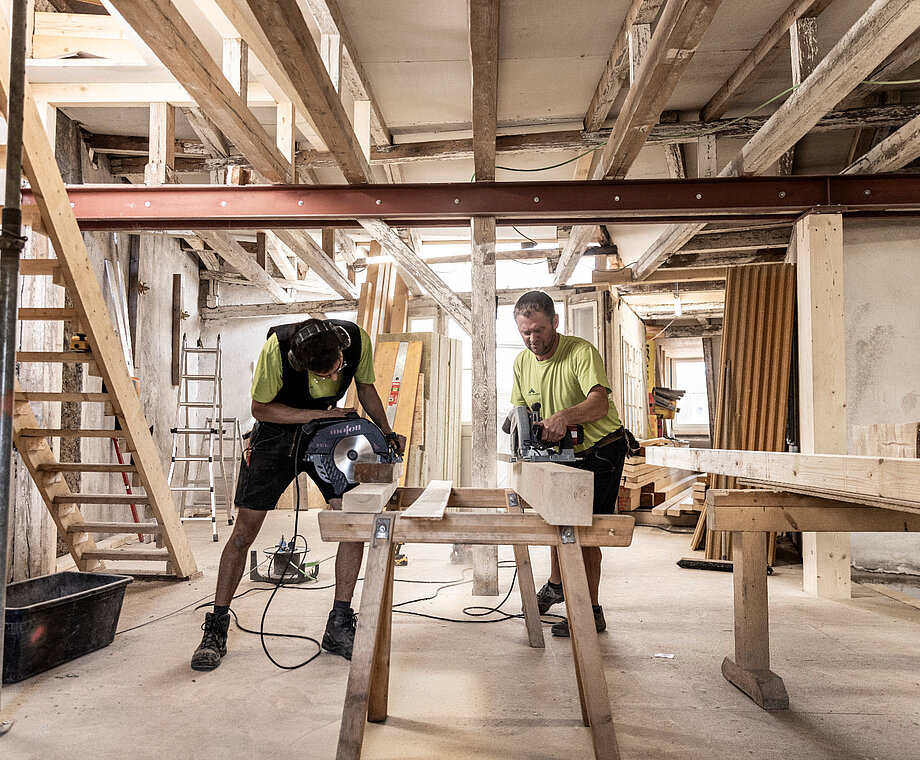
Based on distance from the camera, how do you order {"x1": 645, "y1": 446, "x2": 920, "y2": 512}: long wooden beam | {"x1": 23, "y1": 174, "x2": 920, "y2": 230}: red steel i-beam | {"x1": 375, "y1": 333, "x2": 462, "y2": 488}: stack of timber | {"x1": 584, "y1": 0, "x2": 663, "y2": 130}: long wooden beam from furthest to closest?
{"x1": 375, "y1": 333, "x2": 462, "y2": 488}: stack of timber → {"x1": 23, "y1": 174, "x2": 920, "y2": 230}: red steel i-beam → {"x1": 584, "y1": 0, "x2": 663, "y2": 130}: long wooden beam → {"x1": 645, "y1": 446, "x2": 920, "y2": 512}: long wooden beam

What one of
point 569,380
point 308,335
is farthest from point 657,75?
point 308,335

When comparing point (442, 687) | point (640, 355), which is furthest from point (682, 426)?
point (442, 687)

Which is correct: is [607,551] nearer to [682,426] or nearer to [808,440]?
[808,440]

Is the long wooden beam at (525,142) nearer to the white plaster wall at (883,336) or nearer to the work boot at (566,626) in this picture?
the white plaster wall at (883,336)

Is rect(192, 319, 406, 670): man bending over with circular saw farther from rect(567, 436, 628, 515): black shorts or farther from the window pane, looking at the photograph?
the window pane

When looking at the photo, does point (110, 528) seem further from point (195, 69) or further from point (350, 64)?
point (350, 64)

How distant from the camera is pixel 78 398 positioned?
3.44m

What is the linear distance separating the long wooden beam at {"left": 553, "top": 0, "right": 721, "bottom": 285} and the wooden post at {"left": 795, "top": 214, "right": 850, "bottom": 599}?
1.34 m

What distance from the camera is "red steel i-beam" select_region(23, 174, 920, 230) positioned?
4.20 metres

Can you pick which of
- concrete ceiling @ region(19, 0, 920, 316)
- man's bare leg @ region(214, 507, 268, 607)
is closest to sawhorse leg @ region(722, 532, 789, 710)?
man's bare leg @ region(214, 507, 268, 607)

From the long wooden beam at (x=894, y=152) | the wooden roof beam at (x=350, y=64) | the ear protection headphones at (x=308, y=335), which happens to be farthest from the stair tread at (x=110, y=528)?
the long wooden beam at (x=894, y=152)

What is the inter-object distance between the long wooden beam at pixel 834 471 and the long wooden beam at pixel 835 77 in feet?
5.92

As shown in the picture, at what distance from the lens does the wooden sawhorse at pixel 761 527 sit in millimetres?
2256

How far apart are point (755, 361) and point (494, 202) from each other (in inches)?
102
